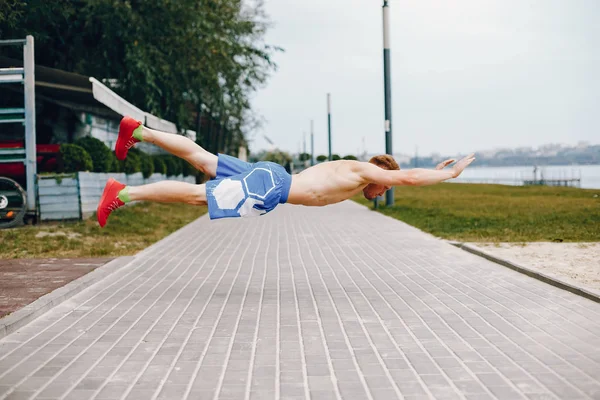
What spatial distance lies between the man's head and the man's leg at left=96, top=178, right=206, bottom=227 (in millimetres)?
1760

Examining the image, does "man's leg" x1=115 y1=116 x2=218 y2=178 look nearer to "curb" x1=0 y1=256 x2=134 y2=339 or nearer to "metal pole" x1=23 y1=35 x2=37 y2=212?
"curb" x1=0 y1=256 x2=134 y2=339

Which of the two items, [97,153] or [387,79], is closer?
[97,153]

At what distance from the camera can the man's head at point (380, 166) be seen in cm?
677

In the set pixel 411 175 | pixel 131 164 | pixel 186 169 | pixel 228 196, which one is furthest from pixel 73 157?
pixel 186 169

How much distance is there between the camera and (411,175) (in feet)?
20.7

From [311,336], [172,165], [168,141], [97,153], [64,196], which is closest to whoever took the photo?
[311,336]

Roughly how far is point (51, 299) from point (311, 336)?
8.68 ft

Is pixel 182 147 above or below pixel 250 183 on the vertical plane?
above

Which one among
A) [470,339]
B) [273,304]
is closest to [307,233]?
[273,304]

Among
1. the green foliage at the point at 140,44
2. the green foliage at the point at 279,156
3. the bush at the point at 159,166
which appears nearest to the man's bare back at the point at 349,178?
the green foliage at the point at 140,44

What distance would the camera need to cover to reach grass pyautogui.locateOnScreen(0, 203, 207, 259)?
9.91m

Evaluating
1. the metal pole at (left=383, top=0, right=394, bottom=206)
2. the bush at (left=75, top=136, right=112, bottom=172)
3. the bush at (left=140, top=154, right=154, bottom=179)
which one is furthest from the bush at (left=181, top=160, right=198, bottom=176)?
the bush at (left=75, top=136, right=112, bottom=172)

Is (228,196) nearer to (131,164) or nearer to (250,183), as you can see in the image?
(250,183)

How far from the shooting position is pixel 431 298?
21.2ft
